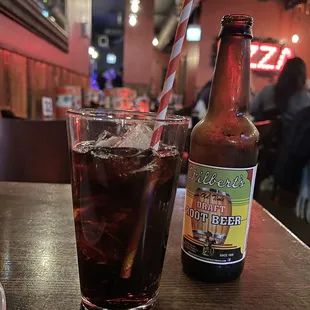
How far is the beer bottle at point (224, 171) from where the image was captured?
0.51 metres

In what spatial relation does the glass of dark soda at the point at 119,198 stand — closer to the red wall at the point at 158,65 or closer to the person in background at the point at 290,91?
the person in background at the point at 290,91

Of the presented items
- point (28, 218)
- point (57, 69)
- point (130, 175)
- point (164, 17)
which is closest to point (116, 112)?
point (130, 175)

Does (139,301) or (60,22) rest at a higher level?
(60,22)

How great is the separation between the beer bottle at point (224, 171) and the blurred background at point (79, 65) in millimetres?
173

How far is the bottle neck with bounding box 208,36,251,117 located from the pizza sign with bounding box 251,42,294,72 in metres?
5.50

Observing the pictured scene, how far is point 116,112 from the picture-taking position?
491 mm

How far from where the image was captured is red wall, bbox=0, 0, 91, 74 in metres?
1.84

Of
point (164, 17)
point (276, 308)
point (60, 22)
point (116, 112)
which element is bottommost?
point (276, 308)

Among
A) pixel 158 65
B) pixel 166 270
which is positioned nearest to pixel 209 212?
pixel 166 270

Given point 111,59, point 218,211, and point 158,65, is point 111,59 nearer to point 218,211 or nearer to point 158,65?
point 158,65

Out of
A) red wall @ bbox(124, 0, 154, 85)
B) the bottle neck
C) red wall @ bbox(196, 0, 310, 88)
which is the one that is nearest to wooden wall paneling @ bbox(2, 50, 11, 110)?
the bottle neck

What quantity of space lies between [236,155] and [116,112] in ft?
0.61

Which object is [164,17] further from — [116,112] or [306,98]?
[116,112]

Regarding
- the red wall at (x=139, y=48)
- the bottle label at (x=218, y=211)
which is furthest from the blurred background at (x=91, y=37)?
the bottle label at (x=218, y=211)
